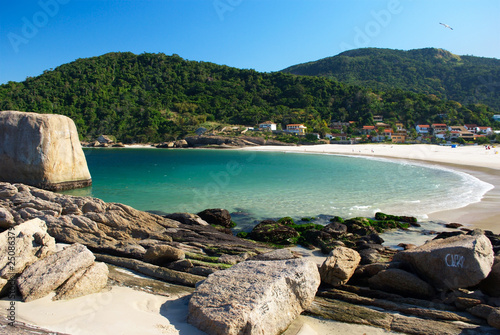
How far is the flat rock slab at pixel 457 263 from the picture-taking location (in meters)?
5.34

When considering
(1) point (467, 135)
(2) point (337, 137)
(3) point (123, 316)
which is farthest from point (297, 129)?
(3) point (123, 316)

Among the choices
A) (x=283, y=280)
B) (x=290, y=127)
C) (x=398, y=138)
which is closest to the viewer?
(x=283, y=280)

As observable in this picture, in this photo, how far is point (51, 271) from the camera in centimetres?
504

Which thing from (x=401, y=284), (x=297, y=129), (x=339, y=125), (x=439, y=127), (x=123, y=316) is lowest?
(x=401, y=284)

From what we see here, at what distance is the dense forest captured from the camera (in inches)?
3844

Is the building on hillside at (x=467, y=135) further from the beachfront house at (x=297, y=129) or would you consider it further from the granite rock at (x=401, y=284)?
the granite rock at (x=401, y=284)

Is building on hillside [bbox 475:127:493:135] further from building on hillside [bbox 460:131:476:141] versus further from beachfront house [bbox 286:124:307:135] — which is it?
beachfront house [bbox 286:124:307:135]

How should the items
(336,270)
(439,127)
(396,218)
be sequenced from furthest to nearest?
(439,127) → (396,218) → (336,270)

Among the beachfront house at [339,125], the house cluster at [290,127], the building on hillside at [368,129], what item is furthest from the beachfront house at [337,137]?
the beachfront house at [339,125]

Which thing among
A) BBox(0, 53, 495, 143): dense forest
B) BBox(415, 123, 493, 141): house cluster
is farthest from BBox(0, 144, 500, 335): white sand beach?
BBox(415, 123, 493, 141): house cluster

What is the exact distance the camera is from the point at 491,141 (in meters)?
77.5

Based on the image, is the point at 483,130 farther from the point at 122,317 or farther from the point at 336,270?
the point at 122,317

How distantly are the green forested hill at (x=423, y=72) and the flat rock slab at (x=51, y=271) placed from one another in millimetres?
152480

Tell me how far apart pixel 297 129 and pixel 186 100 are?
47410mm
